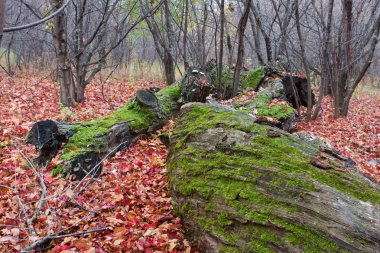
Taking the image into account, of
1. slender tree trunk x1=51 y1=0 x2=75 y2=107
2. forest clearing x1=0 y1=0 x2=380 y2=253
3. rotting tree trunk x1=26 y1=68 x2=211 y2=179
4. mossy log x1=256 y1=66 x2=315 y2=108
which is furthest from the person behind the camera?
mossy log x1=256 y1=66 x2=315 y2=108

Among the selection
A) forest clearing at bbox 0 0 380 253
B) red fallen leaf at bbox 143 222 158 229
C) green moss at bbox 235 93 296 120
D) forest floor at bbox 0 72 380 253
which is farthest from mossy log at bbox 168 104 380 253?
green moss at bbox 235 93 296 120

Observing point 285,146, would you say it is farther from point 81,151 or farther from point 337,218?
point 81,151

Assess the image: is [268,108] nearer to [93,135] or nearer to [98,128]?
[98,128]

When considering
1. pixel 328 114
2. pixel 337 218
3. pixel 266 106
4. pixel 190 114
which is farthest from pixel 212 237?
pixel 328 114

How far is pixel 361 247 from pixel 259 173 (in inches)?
40.0

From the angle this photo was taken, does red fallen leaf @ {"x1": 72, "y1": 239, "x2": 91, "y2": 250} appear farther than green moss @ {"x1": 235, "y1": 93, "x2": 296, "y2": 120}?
No

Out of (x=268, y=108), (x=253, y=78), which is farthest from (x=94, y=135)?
(x=253, y=78)

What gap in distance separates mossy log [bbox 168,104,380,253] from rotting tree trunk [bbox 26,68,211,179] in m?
1.44

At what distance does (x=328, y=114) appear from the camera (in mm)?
10531

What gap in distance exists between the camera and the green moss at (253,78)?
9.65 meters

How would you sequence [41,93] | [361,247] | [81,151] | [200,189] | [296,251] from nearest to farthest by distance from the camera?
[361,247] < [296,251] < [200,189] < [81,151] < [41,93]

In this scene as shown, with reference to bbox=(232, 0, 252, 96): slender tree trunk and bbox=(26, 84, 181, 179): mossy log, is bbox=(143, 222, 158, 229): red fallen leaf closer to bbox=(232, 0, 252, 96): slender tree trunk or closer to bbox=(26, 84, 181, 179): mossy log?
bbox=(26, 84, 181, 179): mossy log

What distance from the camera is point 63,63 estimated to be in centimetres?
859

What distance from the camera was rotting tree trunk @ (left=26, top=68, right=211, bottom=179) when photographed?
4534 millimetres
